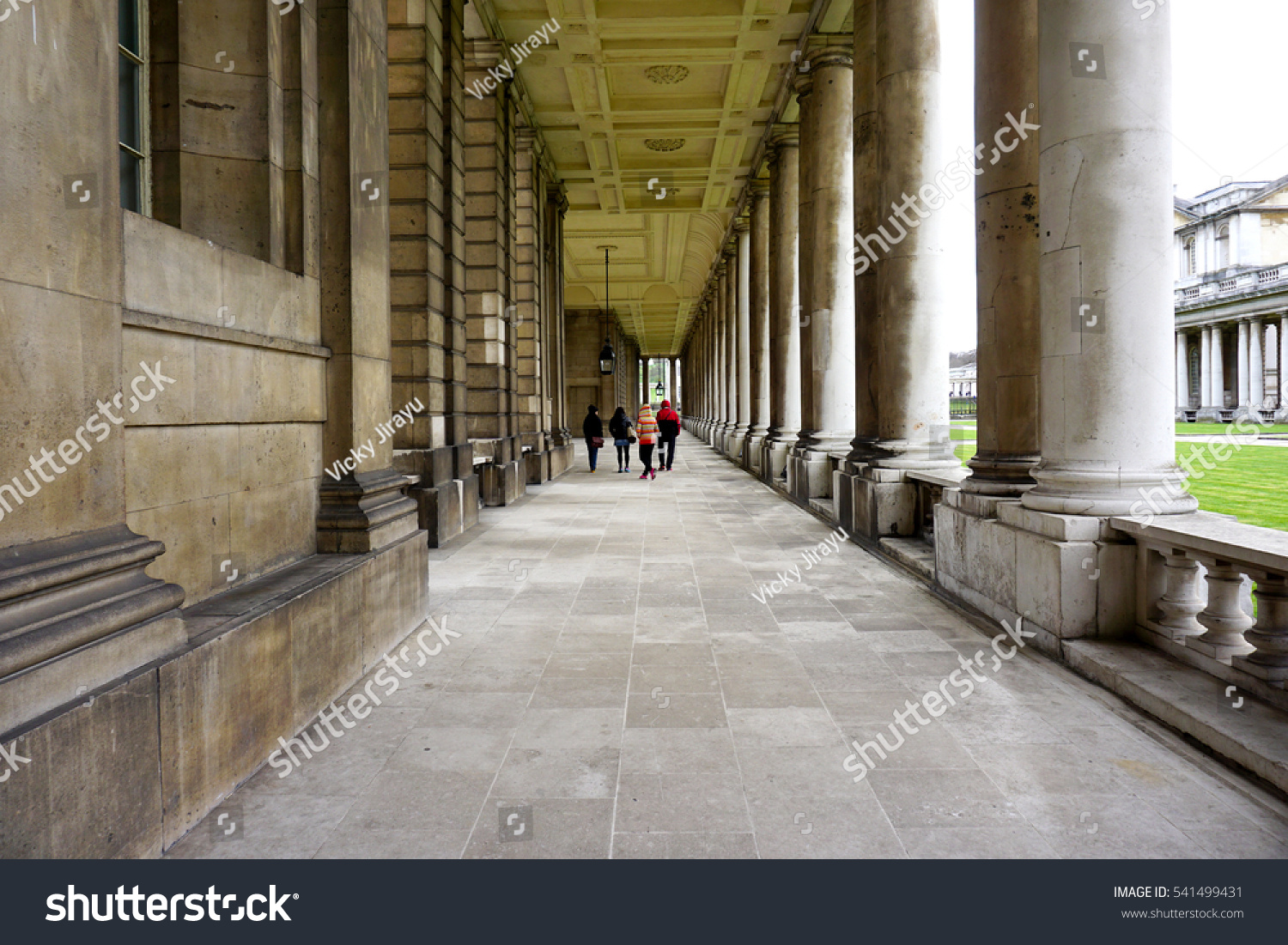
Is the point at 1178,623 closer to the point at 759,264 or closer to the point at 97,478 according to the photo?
the point at 97,478

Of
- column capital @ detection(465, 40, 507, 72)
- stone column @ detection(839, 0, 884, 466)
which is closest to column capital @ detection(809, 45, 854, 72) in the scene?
stone column @ detection(839, 0, 884, 466)

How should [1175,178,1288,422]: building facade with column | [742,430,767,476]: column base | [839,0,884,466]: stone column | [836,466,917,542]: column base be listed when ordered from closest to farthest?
[836,466,917,542]: column base < [839,0,884,466]: stone column < [742,430,767,476]: column base < [1175,178,1288,422]: building facade with column

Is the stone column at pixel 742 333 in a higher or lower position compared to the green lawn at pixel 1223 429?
higher

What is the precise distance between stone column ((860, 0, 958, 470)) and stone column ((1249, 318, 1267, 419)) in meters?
48.9

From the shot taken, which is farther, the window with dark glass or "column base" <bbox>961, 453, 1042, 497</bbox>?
"column base" <bbox>961, 453, 1042, 497</bbox>

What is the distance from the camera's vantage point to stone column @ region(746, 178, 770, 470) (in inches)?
891

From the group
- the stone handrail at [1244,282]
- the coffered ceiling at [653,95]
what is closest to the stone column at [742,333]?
the coffered ceiling at [653,95]

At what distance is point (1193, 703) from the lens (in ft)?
13.3

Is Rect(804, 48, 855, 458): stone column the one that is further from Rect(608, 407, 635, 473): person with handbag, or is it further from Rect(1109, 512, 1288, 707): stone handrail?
Rect(1109, 512, 1288, 707): stone handrail

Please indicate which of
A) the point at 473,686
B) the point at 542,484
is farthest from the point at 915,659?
the point at 542,484

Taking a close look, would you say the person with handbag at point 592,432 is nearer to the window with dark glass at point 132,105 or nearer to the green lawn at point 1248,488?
the green lawn at point 1248,488

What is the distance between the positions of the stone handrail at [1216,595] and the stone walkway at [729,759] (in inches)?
21.7

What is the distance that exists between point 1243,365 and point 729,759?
58.1 m

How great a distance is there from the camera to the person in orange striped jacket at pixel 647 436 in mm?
19484
